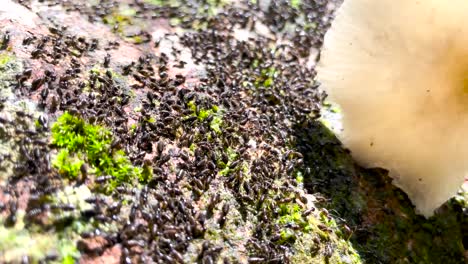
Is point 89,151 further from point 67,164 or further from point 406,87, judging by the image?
point 406,87

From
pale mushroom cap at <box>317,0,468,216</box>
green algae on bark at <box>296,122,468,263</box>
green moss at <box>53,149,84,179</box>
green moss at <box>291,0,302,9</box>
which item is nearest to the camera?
green moss at <box>53,149,84,179</box>

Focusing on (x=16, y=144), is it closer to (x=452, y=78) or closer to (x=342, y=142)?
(x=342, y=142)

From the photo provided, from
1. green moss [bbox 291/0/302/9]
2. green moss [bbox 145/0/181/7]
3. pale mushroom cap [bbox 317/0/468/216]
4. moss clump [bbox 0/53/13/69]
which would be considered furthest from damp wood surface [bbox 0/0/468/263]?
green moss [bbox 291/0/302/9]

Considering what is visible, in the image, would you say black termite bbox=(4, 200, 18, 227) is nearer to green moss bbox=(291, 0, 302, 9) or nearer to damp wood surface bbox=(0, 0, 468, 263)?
damp wood surface bbox=(0, 0, 468, 263)

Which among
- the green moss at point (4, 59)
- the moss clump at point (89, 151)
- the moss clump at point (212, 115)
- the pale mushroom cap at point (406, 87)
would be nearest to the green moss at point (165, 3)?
the moss clump at point (212, 115)

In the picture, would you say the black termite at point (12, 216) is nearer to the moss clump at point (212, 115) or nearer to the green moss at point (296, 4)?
the moss clump at point (212, 115)
